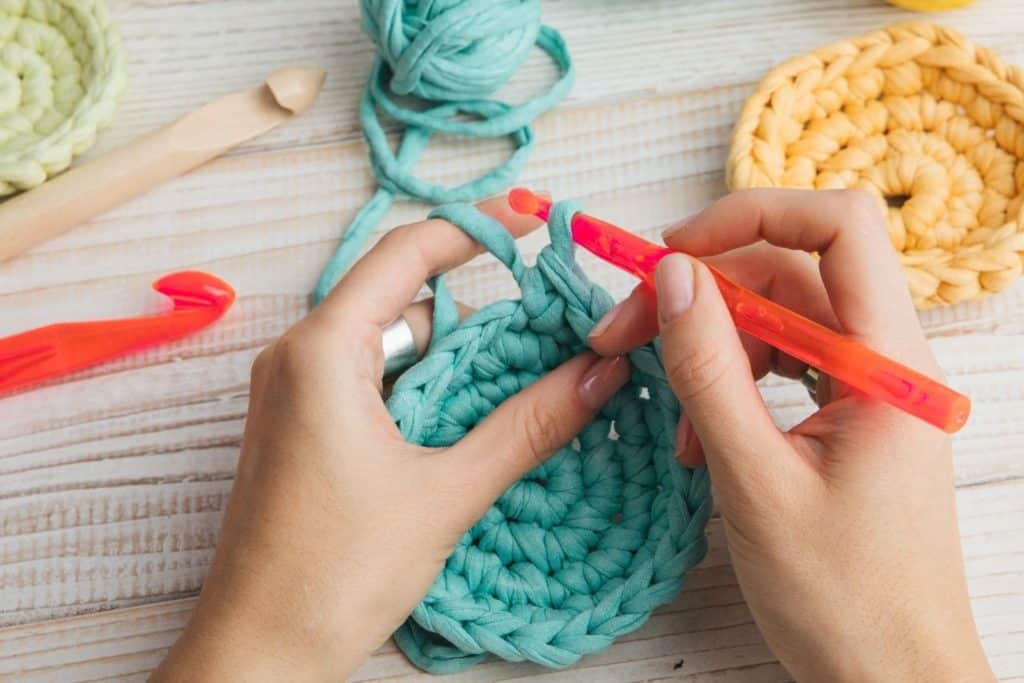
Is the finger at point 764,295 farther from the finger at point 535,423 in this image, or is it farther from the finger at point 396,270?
the finger at point 396,270

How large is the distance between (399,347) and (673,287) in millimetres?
223

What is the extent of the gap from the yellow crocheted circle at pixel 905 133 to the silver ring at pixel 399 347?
0.30 meters

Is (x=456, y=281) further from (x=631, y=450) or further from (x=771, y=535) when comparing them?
(x=771, y=535)

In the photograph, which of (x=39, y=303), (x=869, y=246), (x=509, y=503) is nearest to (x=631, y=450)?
(x=509, y=503)

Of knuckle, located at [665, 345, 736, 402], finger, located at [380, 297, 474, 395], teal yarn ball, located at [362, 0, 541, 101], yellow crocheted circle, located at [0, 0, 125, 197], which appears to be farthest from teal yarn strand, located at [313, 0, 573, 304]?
knuckle, located at [665, 345, 736, 402]

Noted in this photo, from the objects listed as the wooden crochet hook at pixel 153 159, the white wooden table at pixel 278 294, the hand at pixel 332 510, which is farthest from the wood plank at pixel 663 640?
the wooden crochet hook at pixel 153 159

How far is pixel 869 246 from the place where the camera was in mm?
635

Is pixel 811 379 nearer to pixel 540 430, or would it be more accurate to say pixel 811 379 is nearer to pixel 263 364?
pixel 540 430

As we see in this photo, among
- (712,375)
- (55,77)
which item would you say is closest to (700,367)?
(712,375)

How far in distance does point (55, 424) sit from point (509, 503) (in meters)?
0.37

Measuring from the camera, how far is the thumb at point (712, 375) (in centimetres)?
56

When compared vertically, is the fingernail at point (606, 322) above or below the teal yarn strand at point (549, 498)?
above

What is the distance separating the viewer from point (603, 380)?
2.23 ft

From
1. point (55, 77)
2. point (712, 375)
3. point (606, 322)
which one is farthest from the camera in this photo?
point (55, 77)
